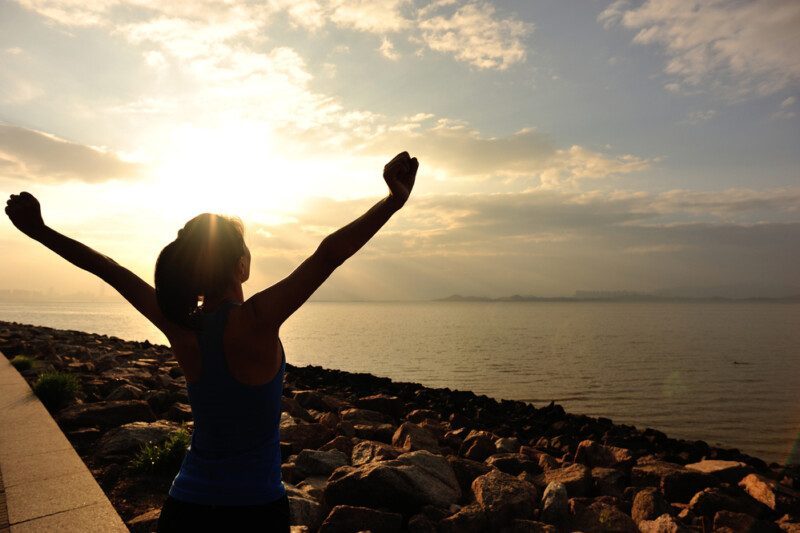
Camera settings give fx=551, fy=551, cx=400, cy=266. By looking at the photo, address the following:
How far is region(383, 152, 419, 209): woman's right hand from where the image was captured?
1877 mm

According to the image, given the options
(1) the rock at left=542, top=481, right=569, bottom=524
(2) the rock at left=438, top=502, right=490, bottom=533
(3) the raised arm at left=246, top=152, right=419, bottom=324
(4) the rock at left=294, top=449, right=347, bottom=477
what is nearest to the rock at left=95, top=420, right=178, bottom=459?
(4) the rock at left=294, top=449, right=347, bottom=477

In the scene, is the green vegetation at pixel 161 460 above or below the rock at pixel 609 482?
above

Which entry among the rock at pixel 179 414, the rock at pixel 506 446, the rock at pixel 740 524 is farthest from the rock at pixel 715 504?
the rock at pixel 179 414

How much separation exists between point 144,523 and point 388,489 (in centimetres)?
240

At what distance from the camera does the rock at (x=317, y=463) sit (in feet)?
23.8

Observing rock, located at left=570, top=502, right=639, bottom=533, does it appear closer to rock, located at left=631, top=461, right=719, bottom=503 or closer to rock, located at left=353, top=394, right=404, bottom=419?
rock, located at left=631, top=461, right=719, bottom=503

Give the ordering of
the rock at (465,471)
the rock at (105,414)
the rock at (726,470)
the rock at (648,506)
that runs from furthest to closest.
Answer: the rock at (726,470)
the rock at (105,414)
the rock at (465,471)
the rock at (648,506)

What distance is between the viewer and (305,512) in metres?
5.64

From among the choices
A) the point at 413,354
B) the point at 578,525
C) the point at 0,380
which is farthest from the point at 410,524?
the point at 413,354

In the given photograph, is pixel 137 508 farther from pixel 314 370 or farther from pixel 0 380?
pixel 314 370

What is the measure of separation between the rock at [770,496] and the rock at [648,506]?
7.11 ft

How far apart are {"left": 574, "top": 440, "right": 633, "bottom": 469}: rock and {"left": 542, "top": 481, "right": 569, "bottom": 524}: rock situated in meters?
3.50

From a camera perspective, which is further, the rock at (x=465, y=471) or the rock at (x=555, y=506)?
the rock at (x=465, y=471)

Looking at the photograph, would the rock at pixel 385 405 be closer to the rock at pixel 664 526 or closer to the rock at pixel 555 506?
the rock at pixel 555 506
